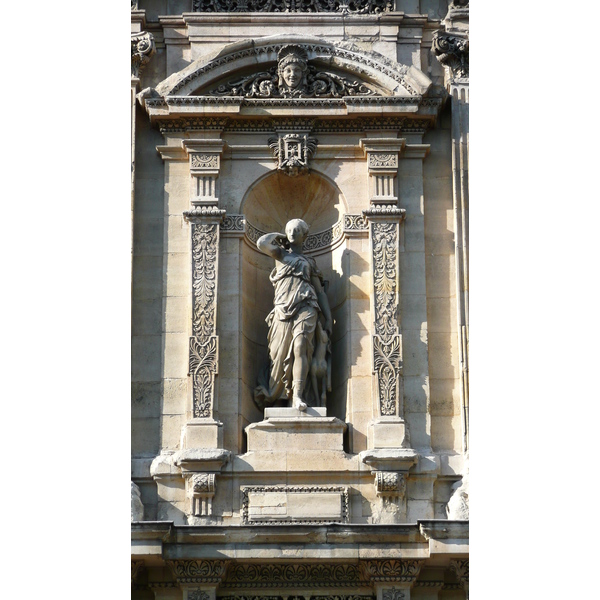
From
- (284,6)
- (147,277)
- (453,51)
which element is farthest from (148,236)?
(453,51)

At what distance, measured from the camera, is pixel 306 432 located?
18.3m

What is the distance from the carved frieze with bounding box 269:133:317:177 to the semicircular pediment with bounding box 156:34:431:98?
55cm

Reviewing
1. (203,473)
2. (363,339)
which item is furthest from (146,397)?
(363,339)

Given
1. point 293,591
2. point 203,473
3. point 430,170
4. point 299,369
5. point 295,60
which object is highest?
point 295,60

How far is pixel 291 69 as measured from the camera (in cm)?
1986

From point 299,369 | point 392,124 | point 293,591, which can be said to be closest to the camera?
point 293,591

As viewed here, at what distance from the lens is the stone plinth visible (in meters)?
18.2

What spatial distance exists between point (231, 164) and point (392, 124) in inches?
78.8

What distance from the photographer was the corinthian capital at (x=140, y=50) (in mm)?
19938

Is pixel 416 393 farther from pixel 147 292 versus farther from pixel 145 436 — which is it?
pixel 147 292

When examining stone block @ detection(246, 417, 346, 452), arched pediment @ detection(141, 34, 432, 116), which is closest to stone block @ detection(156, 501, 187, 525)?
stone block @ detection(246, 417, 346, 452)

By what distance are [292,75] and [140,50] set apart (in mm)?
1877

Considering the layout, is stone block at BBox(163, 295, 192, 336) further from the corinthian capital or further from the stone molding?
the corinthian capital
